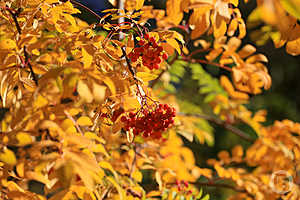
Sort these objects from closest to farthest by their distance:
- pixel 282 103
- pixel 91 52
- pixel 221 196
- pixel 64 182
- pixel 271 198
A: pixel 64 182, pixel 91 52, pixel 271 198, pixel 221 196, pixel 282 103

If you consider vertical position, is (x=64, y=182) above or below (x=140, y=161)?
above

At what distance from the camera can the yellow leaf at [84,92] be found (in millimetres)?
564

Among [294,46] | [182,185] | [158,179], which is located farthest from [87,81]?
[182,185]

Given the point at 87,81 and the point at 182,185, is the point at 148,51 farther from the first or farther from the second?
the point at 182,185

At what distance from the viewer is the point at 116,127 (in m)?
0.87

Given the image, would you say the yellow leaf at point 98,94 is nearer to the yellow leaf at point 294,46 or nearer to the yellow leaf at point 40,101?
the yellow leaf at point 40,101

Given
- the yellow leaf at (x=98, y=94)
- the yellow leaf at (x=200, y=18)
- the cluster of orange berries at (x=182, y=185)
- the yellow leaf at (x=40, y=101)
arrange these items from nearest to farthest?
the yellow leaf at (x=98, y=94) → the yellow leaf at (x=40, y=101) → the yellow leaf at (x=200, y=18) → the cluster of orange berries at (x=182, y=185)

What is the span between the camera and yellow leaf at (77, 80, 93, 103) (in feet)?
1.85

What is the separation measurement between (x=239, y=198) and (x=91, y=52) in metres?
1.61

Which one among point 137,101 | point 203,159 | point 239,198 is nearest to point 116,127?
point 137,101

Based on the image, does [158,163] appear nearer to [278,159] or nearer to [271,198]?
[271,198]

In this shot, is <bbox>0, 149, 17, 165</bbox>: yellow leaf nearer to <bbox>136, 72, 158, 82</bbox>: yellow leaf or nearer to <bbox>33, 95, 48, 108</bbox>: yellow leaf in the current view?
<bbox>33, 95, 48, 108</bbox>: yellow leaf

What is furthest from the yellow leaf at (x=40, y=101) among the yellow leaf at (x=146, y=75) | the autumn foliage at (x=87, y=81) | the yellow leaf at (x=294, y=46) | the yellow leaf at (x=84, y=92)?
the yellow leaf at (x=294, y=46)

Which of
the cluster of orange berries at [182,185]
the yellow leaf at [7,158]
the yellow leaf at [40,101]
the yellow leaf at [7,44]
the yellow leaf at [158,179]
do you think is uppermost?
the yellow leaf at [7,44]
